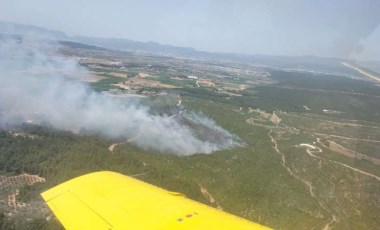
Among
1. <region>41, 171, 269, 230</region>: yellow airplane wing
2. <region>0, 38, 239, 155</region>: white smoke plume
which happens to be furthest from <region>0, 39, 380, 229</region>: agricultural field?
<region>41, 171, 269, 230</region>: yellow airplane wing

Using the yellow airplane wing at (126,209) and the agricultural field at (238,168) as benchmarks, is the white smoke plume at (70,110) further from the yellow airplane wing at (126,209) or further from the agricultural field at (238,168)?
the yellow airplane wing at (126,209)

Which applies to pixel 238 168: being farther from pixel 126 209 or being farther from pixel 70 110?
pixel 126 209

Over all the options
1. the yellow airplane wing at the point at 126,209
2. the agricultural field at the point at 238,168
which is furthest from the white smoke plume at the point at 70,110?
the yellow airplane wing at the point at 126,209

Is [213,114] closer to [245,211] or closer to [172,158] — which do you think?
[172,158]

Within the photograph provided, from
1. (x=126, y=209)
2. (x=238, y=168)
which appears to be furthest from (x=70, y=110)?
(x=126, y=209)

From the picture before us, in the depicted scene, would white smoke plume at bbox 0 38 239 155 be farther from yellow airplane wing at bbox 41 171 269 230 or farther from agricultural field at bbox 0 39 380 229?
yellow airplane wing at bbox 41 171 269 230
